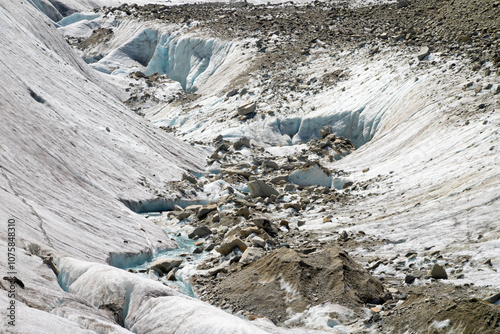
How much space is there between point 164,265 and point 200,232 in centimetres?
328

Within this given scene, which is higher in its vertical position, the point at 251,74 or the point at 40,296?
the point at 251,74

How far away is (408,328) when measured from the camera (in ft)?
32.1

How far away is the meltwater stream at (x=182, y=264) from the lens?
14.1 meters

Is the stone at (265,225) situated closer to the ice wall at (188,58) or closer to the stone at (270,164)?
the stone at (270,164)

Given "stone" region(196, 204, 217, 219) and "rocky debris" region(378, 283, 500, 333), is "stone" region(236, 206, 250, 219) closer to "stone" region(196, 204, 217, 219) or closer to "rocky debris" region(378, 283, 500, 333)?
"stone" region(196, 204, 217, 219)

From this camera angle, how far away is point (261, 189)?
21859 millimetres

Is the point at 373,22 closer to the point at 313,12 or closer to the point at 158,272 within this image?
the point at 313,12

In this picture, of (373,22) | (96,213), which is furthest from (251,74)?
(96,213)

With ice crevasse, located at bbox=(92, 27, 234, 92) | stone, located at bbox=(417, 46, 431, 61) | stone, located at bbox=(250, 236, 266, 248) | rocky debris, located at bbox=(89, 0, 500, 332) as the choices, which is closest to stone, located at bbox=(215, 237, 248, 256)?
rocky debris, located at bbox=(89, 0, 500, 332)

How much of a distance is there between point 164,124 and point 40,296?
89.9 ft

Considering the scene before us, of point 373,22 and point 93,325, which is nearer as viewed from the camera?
point 93,325

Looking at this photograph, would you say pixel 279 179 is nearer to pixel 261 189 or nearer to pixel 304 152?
pixel 261 189

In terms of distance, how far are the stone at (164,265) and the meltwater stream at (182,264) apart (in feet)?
0.51

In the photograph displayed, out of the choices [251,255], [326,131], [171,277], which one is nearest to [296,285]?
[251,255]
